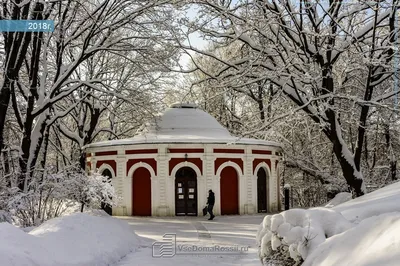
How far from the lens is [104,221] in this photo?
1217 cm

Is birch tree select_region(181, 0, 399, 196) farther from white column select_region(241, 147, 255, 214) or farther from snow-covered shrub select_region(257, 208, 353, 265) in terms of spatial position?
white column select_region(241, 147, 255, 214)

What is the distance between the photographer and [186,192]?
24.5 meters

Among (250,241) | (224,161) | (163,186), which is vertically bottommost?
(250,241)

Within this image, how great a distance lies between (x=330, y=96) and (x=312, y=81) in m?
1.09

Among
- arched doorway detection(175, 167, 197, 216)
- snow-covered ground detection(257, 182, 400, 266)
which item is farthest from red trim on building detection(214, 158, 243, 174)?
snow-covered ground detection(257, 182, 400, 266)

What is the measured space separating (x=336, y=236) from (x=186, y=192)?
1953 centimetres

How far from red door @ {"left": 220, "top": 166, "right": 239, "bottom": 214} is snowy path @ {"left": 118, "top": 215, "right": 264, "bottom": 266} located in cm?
136

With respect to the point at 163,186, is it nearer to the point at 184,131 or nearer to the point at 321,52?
the point at 184,131

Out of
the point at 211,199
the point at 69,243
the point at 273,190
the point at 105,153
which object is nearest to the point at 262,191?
the point at 273,190

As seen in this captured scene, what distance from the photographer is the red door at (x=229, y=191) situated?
2447 centimetres

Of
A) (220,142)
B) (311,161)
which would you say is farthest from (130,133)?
(311,161)

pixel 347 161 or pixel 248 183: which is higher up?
pixel 347 161

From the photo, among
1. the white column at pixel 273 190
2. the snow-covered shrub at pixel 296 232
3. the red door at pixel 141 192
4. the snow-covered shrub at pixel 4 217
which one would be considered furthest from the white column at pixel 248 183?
the snow-covered shrub at pixel 296 232

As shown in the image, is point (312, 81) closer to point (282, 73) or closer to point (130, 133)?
point (282, 73)
